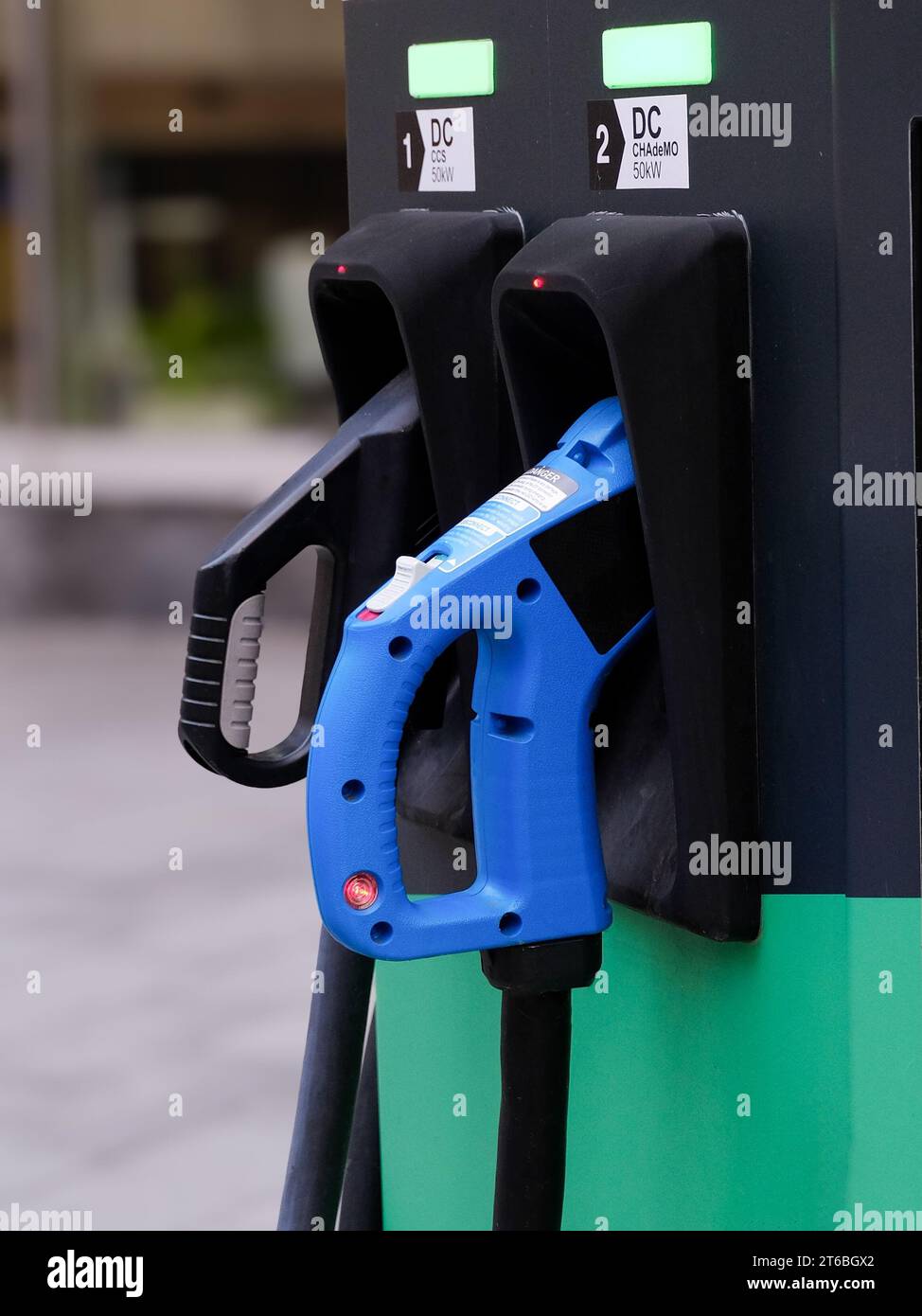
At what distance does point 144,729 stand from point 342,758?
17.4ft

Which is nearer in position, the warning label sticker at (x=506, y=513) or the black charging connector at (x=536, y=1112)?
the warning label sticker at (x=506, y=513)

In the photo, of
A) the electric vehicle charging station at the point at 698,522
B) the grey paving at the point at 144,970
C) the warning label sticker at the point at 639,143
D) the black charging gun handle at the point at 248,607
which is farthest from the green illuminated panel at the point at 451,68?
the grey paving at the point at 144,970

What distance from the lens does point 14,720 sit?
6914 mm

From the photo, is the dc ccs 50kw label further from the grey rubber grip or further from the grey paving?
the grey paving

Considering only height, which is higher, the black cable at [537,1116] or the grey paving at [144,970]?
the black cable at [537,1116]

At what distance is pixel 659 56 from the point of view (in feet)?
5.00

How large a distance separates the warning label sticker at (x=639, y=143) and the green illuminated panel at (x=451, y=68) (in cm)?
15

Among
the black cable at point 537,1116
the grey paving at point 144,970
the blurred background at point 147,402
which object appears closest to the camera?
the black cable at point 537,1116

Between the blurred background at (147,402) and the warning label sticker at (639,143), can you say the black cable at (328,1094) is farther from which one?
the blurred background at (147,402)

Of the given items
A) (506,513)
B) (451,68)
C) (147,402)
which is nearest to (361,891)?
(506,513)

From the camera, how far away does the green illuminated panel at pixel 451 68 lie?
1.70 meters

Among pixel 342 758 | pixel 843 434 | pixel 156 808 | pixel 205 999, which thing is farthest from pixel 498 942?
pixel 156 808

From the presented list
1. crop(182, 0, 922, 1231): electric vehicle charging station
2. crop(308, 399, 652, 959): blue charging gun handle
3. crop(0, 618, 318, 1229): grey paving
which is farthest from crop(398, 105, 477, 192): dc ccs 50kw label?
crop(0, 618, 318, 1229): grey paving

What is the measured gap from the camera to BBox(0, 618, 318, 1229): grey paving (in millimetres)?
3680
